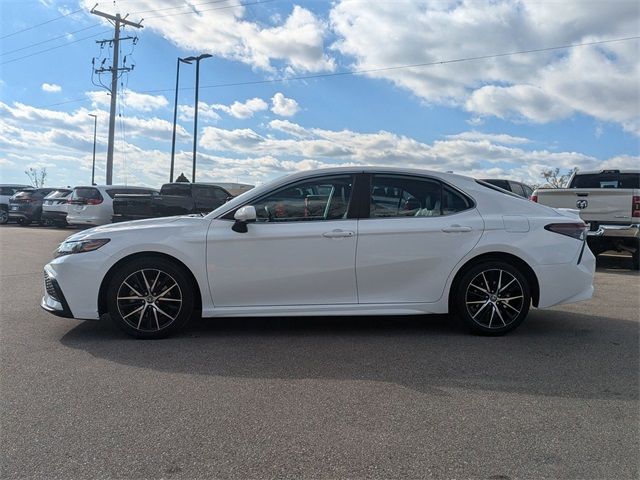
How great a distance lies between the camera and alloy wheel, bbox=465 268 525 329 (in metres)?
5.09

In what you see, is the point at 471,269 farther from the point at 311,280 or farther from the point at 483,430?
the point at 483,430

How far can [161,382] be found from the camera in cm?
391

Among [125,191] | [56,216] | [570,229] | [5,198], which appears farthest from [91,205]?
[570,229]

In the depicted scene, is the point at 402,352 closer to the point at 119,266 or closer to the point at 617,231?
the point at 119,266

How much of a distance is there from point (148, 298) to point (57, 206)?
1646 centimetres

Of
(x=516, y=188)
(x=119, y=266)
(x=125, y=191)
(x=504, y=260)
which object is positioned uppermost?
(x=516, y=188)

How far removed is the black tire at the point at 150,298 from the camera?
4.89m

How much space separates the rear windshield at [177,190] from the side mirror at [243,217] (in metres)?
12.5

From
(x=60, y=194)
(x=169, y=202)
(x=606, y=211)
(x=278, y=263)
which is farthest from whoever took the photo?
(x=60, y=194)

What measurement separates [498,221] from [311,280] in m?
1.90

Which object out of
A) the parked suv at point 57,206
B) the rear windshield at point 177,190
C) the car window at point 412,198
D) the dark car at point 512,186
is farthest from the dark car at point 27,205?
the car window at point 412,198

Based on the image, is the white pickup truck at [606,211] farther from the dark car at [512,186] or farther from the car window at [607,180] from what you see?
Result: the dark car at [512,186]

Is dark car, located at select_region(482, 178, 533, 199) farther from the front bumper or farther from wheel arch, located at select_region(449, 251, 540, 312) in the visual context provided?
the front bumper

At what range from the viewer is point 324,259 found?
4941 millimetres
